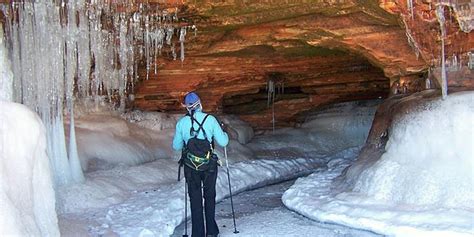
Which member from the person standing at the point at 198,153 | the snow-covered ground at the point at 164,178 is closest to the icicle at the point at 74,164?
the snow-covered ground at the point at 164,178

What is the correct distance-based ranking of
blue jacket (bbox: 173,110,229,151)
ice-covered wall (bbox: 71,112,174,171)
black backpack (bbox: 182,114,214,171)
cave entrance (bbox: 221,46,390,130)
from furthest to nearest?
cave entrance (bbox: 221,46,390,130) < ice-covered wall (bbox: 71,112,174,171) < blue jacket (bbox: 173,110,229,151) < black backpack (bbox: 182,114,214,171)

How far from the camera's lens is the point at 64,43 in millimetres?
9117

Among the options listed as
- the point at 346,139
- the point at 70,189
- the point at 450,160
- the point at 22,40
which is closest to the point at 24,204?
the point at 70,189

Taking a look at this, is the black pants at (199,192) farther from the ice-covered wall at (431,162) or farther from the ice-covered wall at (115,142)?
the ice-covered wall at (115,142)

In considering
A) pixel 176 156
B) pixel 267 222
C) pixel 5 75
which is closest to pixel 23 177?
pixel 5 75

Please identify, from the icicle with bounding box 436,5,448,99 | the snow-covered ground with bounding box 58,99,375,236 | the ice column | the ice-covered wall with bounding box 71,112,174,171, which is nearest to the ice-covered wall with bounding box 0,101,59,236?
the snow-covered ground with bounding box 58,99,375,236

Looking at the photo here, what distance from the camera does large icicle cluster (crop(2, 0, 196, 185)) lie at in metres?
8.61

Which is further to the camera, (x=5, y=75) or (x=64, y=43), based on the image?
(x=64, y=43)

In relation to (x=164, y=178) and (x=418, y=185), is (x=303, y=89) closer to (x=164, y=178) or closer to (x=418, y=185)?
(x=164, y=178)

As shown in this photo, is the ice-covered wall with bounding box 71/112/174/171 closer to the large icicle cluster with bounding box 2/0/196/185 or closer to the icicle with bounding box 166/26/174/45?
the large icicle cluster with bounding box 2/0/196/185

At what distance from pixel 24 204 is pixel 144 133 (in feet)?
26.0

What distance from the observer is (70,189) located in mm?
8492

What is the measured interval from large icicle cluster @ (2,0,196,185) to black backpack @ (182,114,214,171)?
319cm

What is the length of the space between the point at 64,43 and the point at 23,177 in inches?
169
